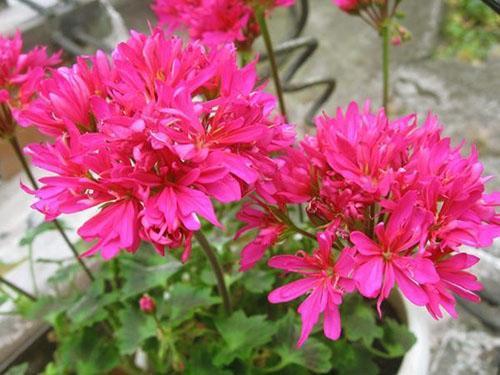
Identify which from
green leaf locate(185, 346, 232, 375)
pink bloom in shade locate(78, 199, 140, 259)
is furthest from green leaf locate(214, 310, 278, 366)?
pink bloom in shade locate(78, 199, 140, 259)

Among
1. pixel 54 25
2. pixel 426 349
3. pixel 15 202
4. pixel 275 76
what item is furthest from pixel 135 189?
pixel 54 25

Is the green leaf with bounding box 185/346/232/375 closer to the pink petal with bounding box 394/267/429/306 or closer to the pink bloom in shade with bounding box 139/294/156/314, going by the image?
the pink bloom in shade with bounding box 139/294/156/314

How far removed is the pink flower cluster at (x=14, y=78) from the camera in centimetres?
48

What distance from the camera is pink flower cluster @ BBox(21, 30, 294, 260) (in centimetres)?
33

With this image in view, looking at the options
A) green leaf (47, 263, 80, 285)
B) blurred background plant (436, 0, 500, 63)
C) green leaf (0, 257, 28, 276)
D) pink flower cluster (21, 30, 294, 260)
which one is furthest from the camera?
blurred background plant (436, 0, 500, 63)

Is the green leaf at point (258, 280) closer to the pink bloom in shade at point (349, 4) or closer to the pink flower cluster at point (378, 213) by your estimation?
the pink flower cluster at point (378, 213)

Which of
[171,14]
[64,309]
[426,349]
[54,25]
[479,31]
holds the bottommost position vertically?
[479,31]

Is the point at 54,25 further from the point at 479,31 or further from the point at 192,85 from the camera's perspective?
the point at 479,31

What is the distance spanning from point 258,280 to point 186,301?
3.2 inches

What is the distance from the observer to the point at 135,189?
0.34 metres

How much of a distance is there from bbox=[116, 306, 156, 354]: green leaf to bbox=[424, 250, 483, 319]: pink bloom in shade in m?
0.31

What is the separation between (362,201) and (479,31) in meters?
1.72

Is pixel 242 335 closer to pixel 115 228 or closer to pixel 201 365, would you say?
pixel 201 365

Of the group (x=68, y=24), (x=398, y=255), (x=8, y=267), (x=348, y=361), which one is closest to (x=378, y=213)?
(x=398, y=255)
